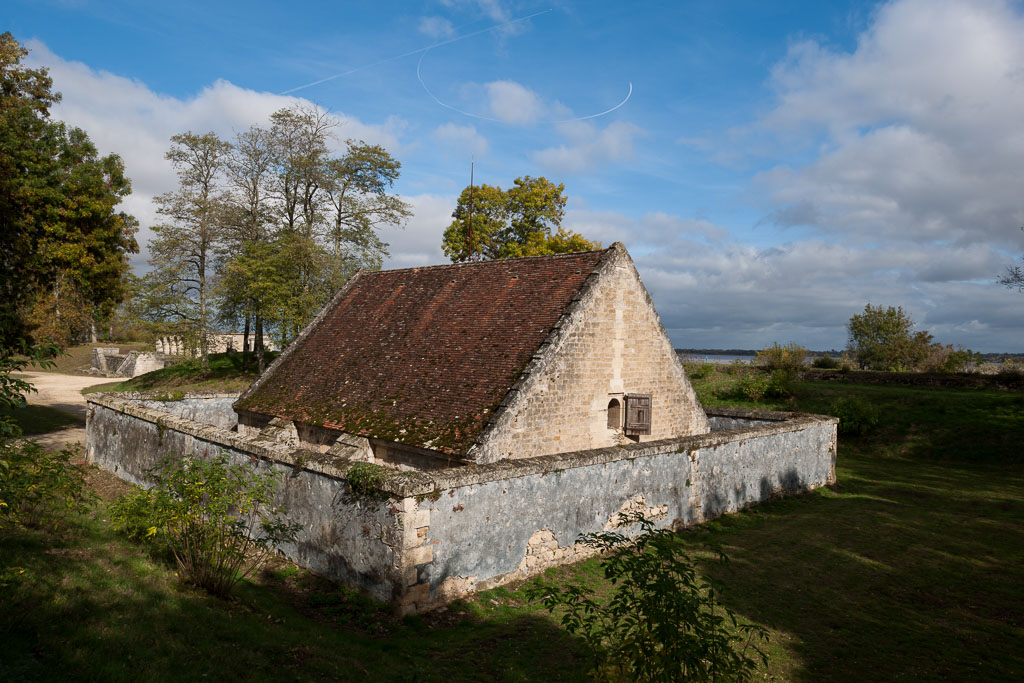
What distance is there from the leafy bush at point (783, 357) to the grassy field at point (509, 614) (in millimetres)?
20927

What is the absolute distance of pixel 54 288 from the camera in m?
19.0

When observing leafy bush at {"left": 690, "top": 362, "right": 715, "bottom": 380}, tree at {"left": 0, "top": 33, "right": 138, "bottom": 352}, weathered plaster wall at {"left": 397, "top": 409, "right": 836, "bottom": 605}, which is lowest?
weathered plaster wall at {"left": 397, "top": 409, "right": 836, "bottom": 605}

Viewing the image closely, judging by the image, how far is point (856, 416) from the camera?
24625 millimetres

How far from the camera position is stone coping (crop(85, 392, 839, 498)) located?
317 inches

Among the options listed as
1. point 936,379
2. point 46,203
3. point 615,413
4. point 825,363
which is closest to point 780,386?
point 936,379

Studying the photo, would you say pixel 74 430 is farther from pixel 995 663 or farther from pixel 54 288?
pixel 995 663

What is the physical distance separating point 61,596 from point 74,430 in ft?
64.3

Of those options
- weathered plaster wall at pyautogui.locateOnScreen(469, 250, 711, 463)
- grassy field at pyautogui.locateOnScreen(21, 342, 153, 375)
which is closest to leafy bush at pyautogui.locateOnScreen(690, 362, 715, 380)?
weathered plaster wall at pyautogui.locateOnScreen(469, 250, 711, 463)

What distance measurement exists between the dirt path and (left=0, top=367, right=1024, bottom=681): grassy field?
22.9ft

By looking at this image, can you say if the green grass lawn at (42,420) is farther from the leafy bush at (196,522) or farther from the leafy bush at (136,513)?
the leafy bush at (196,522)

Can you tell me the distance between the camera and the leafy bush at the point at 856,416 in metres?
24.6

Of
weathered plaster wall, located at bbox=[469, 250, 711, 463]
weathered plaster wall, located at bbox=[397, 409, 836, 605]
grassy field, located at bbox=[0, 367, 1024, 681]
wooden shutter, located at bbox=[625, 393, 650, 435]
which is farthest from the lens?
wooden shutter, located at bbox=[625, 393, 650, 435]

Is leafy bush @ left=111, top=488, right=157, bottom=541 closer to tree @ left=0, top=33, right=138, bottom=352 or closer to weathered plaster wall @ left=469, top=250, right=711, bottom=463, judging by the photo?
weathered plaster wall @ left=469, top=250, right=711, bottom=463

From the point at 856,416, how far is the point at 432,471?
2221 cm
